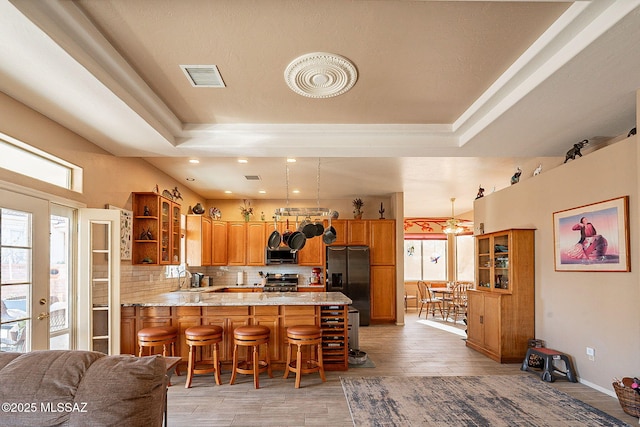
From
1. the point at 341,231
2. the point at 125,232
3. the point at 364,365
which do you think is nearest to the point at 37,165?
the point at 125,232

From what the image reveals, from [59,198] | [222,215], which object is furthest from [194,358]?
[222,215]

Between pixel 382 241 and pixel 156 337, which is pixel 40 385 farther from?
pixel 382 241

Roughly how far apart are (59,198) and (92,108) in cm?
102

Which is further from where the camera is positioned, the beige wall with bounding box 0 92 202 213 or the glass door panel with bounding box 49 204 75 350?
the glass door panel with bounding box 49 204 75 350

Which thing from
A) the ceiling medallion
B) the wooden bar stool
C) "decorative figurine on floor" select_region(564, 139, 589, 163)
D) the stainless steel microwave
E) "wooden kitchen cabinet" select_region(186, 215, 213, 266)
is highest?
the ceiling medallion

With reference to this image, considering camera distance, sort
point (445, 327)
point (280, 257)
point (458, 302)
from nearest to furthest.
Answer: point (445, 327) < point (280, 257) < point (458, 302)

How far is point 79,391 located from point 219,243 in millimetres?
6637

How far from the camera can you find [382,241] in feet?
27.8

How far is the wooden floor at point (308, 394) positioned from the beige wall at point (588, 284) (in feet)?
1.49

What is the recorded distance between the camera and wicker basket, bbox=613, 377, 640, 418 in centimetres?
327

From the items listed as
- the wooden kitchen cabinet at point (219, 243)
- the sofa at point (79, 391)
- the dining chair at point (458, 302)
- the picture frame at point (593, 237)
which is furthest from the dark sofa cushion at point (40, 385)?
the dining chair at point (458, 302)

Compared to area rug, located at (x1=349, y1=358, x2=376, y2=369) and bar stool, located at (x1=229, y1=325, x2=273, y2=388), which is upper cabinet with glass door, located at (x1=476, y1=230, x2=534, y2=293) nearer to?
area rug, located at (x1=349, y1=358, x2=376, y2=369)

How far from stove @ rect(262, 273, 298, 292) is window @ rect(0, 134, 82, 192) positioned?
4841 mm

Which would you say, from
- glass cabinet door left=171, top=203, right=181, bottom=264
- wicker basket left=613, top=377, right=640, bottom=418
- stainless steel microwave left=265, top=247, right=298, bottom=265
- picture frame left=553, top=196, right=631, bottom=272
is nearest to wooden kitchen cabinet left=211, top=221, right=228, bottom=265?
stainless steel microwave left=265, top=247, right=298, bottom=265
